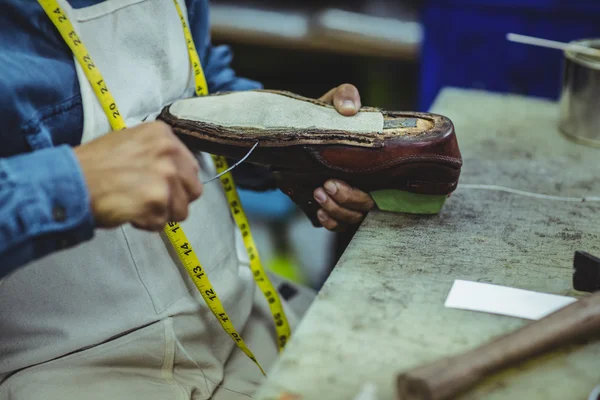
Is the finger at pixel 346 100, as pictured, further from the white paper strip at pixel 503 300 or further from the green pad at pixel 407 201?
the white paper strip at pixel 503 300

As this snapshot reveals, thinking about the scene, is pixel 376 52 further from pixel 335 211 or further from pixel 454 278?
pixel 454 278

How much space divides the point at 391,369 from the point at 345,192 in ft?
1.25

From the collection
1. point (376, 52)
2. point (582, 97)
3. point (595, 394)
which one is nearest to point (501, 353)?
point (595, 394)

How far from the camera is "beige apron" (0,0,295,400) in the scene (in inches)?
34.2

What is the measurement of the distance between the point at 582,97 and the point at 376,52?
1.02 metres

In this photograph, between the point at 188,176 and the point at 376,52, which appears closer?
the point at 188,176

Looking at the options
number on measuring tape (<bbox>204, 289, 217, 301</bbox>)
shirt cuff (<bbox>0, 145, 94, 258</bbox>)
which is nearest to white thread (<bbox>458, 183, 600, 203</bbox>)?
number on measuring tape (<bbox>204, 289, 217, 301</bbox>)

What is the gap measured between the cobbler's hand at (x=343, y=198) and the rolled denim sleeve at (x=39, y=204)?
466 mm

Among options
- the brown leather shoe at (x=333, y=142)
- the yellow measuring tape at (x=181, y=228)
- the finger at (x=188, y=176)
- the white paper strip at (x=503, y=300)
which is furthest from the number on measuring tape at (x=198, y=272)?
the white paper strip at (x=503, y=300)

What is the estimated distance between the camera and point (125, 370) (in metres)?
0.90

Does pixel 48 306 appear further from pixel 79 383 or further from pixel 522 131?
pixel 522 131

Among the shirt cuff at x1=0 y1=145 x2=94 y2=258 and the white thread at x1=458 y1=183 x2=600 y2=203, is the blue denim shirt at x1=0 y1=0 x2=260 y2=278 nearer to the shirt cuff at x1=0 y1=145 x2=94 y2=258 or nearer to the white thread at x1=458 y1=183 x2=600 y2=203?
the shirt cuff at x1=0 y1=145 x2=94 y2=258

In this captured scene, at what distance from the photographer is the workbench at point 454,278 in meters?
0.67

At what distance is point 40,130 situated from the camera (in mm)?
838
